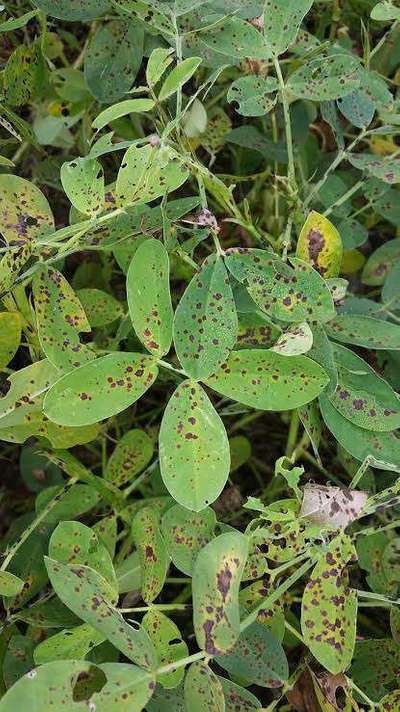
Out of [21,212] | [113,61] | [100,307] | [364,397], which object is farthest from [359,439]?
[113,61]

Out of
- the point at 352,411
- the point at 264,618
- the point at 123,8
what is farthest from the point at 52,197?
the point at 264,618

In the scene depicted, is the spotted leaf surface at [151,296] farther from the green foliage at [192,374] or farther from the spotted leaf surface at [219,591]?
the spotted leaf surface at [219,591]

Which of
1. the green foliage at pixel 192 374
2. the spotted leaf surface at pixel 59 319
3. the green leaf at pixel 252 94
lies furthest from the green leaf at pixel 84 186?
the green leaf at pixel 252 94

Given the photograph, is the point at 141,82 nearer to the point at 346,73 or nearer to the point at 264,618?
the point at 346,73

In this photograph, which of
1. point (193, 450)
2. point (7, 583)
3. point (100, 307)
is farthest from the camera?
point (100, 307)

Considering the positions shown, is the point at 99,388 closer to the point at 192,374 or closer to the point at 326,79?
the point at 192,374

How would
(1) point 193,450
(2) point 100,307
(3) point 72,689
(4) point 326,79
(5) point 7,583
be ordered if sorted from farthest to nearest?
(2) point 100,307
(4) point 326,79
(5) point 7,583
(1) point 193,450
(3) point 72,689

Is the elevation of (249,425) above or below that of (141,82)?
below
